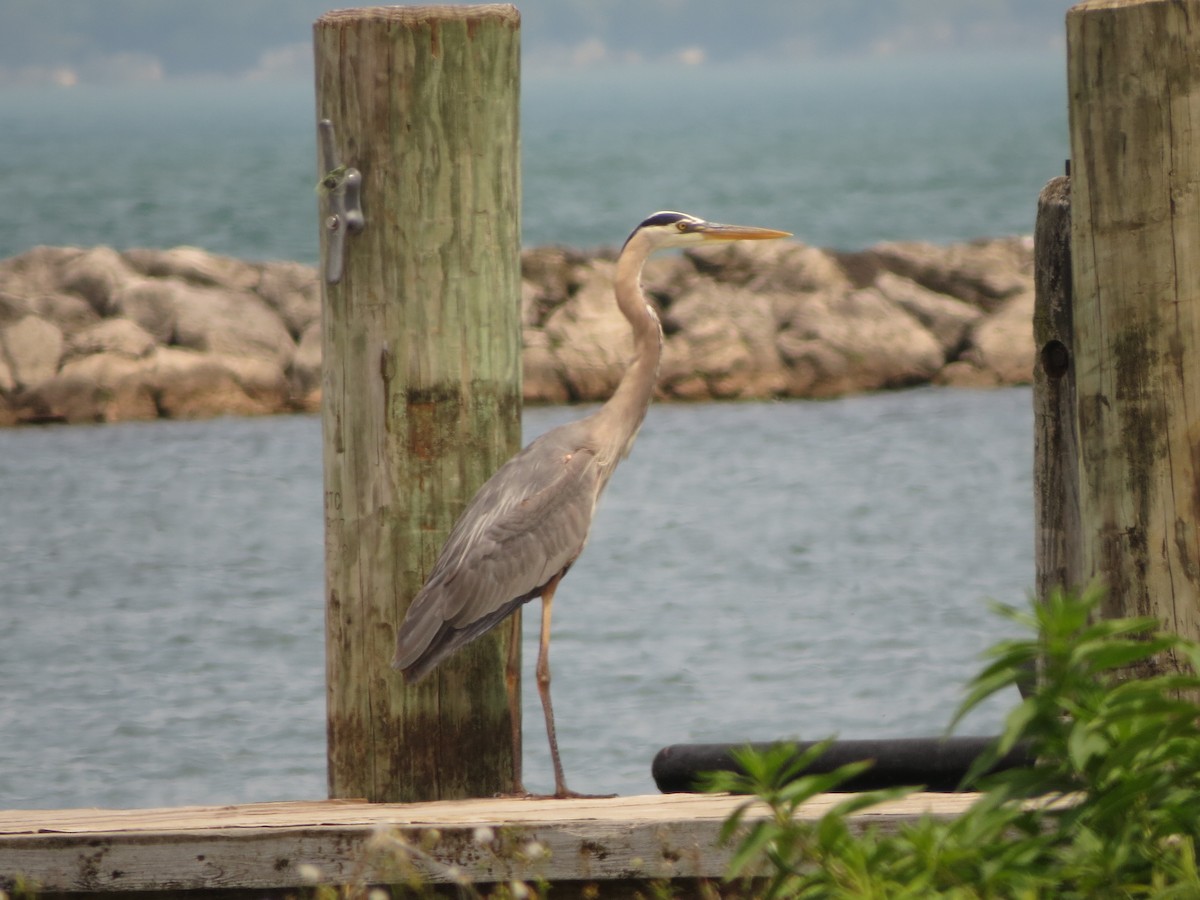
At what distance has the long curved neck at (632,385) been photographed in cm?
536

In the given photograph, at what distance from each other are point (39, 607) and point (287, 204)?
2319 inches

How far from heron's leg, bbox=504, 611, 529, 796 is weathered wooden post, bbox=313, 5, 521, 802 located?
70 millimetres

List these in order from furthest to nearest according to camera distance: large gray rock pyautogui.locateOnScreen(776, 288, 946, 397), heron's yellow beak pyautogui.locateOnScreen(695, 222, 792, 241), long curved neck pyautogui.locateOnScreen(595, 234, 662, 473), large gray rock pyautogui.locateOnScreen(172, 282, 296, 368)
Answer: large gray rock pyautogui.locateOnScreen(776, 288, 946, 397) < large gray rock pyautogui.locateOnScreen(172, 282, 296, 368) < heron's yellow beak pyautogui.locateOnScreen(695, 222, 792, 241) < long curved neck pyautogui.locateOnScreen(595, 234, 662, 473)

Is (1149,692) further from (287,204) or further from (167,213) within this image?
(287,204)

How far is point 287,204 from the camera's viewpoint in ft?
225

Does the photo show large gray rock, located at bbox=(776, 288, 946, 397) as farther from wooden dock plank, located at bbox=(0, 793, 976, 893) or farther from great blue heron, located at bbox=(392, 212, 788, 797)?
wooden dock plank, located at bbox=(0, 793, 976, 893)

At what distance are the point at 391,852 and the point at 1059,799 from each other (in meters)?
1.52

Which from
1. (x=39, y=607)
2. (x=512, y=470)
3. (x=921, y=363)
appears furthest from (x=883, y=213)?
(x=512, y=470)

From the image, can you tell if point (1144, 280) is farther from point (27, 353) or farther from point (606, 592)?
point (27, 353)

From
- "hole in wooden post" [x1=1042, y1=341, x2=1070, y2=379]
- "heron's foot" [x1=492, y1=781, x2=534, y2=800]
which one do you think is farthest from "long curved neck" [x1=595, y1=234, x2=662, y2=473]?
"hole in wooden post" [x1=1042, y1=341, x2=1070, y2=379]

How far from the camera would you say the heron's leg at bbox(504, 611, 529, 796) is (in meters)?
4.86

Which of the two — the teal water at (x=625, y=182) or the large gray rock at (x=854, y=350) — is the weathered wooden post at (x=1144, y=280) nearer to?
the large gray rock at (x=854, y=350)

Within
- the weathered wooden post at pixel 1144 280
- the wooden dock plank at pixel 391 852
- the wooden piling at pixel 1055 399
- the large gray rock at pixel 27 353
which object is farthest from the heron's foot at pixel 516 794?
the large gray rock at pixel 27 353

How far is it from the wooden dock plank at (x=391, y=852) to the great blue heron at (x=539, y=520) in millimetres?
601
